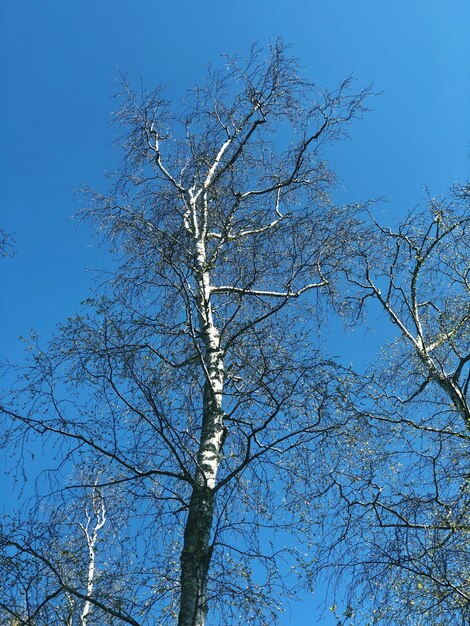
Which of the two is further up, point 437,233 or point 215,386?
point 437,233

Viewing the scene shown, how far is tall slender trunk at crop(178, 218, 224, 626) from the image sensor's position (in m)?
4.32

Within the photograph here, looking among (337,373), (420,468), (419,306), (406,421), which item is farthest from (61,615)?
(419,306)

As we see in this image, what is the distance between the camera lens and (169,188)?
8.76 m

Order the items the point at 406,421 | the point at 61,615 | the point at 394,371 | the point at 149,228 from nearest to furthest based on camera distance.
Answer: the point at 61,615, the point at 406,421, the point at 149,228, the point at 394,371

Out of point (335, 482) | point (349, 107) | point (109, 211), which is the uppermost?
point (349, 107)

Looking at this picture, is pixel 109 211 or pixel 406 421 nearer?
pixel 406 421

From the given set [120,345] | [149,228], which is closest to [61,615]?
[120,345]

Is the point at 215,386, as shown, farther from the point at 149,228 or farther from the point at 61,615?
the point at 149,228

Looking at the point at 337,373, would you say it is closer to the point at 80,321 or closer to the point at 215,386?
the point at 215,386

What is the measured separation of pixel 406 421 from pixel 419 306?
214 centimetres

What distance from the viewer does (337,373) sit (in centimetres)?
530

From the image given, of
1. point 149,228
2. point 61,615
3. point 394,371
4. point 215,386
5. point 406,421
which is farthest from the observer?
point 394,371

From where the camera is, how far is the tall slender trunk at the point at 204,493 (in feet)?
14.2

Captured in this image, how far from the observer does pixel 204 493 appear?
4.89 m
